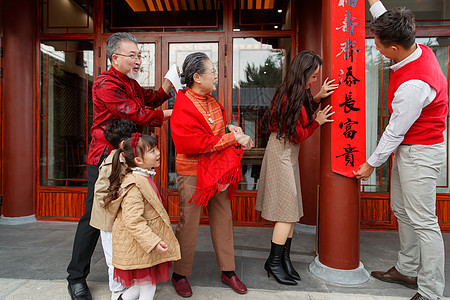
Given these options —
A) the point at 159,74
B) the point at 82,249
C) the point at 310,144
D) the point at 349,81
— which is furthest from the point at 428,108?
the point at 159,74

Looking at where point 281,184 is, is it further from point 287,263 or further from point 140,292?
point 140,292

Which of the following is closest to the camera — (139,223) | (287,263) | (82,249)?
(139,223)

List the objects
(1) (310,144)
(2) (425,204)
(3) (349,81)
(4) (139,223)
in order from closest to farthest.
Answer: (4) (139,223), (2) (425,204), (3) (349,81), (1) (310,144)

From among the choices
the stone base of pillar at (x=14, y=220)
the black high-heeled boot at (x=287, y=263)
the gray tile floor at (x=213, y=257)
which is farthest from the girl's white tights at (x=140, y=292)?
the stone base of pillar at (x=14, y=220)

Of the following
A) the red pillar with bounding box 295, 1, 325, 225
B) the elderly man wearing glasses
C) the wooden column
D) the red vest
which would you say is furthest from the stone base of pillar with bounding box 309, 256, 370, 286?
the elderly man wearing glasses

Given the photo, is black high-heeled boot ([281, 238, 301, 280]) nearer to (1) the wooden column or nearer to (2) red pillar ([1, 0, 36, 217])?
(1) the wooden column

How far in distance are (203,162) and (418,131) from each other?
1465 millimetres

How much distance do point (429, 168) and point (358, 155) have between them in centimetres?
45

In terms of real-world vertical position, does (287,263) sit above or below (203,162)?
below

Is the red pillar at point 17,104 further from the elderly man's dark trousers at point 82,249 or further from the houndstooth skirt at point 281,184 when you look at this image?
the houndstooth skirt at point 281,184

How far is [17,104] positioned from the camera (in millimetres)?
3748

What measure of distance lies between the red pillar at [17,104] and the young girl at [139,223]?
2726 millimetres

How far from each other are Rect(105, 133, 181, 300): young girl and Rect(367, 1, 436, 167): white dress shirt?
1545 millimetres

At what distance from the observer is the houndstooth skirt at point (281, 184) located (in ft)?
7.39
